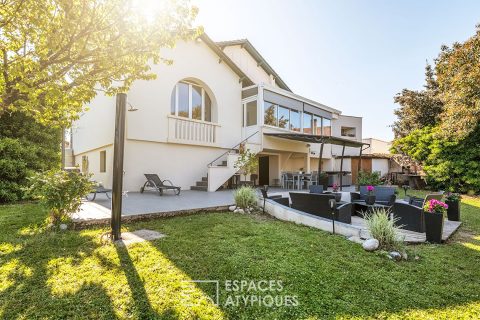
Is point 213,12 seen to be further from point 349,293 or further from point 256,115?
point 256,115

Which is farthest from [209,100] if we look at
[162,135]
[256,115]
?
[162,135]

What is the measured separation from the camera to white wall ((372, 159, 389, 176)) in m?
25.4

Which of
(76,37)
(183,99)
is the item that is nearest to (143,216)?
(76,37)

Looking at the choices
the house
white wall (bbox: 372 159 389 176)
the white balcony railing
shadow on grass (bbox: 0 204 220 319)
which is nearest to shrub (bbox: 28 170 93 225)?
shadow on grass (bbox: 0 204 220 319)

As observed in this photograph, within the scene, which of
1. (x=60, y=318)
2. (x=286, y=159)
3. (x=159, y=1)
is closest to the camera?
(x=60, y=318)

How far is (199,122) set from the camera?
41.8ft

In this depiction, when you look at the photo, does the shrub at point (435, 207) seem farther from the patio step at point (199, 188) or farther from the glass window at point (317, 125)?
the glass window at point (317, 125)

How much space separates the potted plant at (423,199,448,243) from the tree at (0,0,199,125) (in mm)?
6184

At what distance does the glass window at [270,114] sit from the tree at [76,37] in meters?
9.96

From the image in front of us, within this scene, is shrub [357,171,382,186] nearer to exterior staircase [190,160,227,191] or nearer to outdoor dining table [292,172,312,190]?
outdoor dining table [292,172,312,190]

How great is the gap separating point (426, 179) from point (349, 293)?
19.2 metres

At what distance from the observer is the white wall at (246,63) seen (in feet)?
54.0

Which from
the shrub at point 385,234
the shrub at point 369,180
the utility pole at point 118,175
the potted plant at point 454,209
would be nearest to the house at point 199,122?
the shrub at point 369,180

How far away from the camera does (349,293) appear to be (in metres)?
3.03
